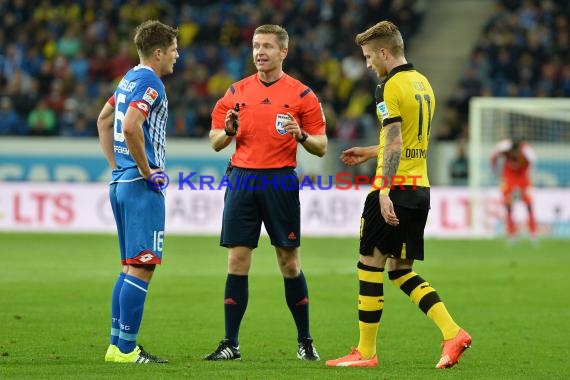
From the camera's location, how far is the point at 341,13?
29.0 m

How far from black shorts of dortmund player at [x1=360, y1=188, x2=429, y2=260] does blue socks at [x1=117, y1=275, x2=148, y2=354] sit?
5.17 ft

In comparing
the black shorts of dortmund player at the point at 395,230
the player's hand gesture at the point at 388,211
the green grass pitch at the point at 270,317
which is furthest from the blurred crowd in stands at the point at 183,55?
the player's hand gesture at the point at 388,211

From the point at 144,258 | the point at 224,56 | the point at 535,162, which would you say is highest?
the point at 224,56

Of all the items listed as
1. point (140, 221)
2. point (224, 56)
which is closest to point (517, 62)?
point (224, 56)

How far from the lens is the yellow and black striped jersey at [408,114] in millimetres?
8031

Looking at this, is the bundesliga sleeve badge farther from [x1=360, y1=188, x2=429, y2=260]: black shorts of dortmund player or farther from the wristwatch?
[x1=360, y1=188, x2=429, y2=260]: black shorts of dortmund player

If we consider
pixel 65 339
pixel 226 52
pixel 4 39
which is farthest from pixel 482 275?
pixel 4 39

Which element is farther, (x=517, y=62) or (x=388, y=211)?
(x=517, y=62)

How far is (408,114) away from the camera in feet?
26.6

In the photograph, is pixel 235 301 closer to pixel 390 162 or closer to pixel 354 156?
pixel 354 156

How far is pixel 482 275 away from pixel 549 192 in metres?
8.38

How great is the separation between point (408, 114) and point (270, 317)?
11.8 feet

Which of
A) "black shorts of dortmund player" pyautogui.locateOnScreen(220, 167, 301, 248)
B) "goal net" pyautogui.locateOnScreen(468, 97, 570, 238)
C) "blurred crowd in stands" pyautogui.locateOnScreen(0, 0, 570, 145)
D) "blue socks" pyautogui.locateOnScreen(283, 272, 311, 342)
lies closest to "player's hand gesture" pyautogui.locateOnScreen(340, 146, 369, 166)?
"black shorts of dortmund player" pyautogui.locateOnScreen(220, 167, 301, 248)

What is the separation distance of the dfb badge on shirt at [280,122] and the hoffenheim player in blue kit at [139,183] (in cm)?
83
